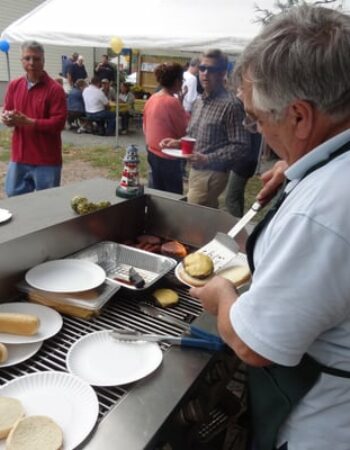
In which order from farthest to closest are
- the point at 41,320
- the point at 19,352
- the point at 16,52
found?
the point at 16,52 → the point at 41,320 → the point at 19,352

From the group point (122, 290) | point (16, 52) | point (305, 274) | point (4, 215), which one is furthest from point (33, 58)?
point (16, 52)

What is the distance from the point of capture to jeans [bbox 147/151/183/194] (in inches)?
161

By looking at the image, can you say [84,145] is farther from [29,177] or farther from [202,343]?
[202,343]

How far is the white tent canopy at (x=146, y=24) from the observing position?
14.7 feet

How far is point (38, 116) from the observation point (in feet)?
11.0

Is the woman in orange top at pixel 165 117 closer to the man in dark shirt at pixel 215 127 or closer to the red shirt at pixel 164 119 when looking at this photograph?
the red shirt at pixel 164 119

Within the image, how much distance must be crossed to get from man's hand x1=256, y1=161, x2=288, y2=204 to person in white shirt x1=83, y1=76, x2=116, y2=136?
302 inches

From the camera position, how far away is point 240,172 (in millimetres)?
3678

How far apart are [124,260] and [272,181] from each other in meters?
0.73

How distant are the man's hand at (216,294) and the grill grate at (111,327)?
269 millimetres

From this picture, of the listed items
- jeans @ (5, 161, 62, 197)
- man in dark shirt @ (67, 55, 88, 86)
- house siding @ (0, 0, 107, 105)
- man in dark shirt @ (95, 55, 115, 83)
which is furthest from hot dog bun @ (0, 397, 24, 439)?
house siding @ (0, 0, 107, 105)

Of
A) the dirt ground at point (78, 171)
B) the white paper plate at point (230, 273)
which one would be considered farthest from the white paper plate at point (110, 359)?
the dirt ground at point (78, 171)

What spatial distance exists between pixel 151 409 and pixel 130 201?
1.19 m

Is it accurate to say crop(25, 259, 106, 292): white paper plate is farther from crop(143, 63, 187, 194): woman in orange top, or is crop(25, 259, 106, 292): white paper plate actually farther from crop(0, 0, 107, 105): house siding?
crop(0, 0, 107, 105): house siding
